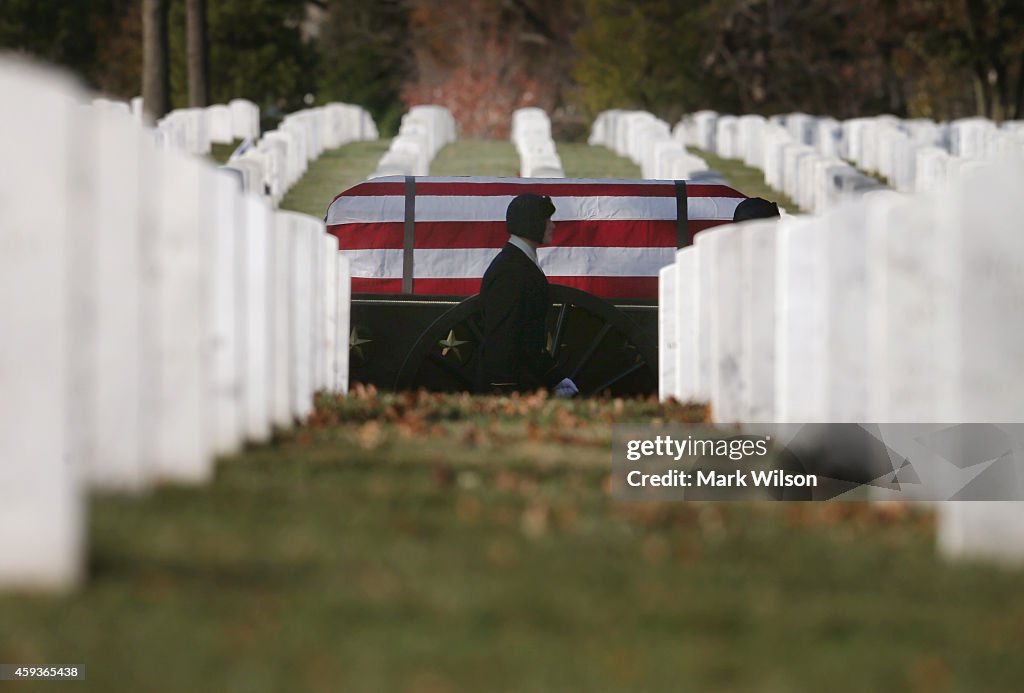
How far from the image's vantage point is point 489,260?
1313 centimetres

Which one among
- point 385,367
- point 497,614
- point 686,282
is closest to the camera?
point 497,614

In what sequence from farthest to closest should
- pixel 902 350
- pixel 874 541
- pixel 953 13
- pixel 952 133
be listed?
1. pixel 953 13
2. pixel 952 133
3. pixel 902 350
4. pixel 874 541

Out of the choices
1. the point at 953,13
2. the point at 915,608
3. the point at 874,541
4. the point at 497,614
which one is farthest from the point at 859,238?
the point at 953,13

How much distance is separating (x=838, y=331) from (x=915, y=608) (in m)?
1.81

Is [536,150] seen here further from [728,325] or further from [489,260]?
[728,325]

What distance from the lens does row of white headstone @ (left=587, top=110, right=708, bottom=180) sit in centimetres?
1995

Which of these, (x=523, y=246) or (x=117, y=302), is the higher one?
(x=523, y=246)

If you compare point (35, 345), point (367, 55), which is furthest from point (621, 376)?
point (367, 55)

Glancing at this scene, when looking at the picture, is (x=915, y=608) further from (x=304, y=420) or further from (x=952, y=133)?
(x=952, y=133)

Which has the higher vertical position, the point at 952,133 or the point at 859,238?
the point at 952,133

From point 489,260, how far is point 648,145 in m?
12.9

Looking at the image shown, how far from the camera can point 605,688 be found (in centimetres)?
344

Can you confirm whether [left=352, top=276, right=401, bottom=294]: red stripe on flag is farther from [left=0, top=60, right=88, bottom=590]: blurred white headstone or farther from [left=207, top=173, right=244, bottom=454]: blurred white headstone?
[left=0, top=60, right=88, bottom=590]: blurred white headstone

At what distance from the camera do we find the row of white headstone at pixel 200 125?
26.5 meters
